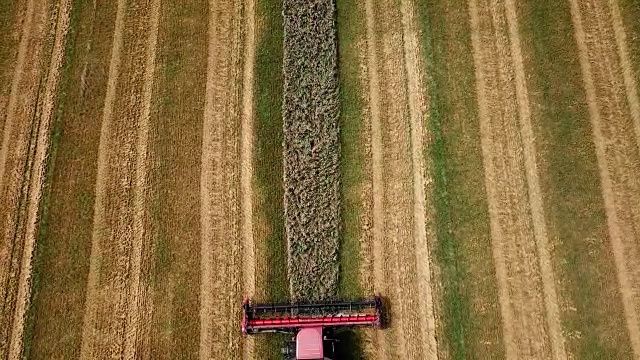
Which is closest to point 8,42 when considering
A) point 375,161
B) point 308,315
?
point 375,161

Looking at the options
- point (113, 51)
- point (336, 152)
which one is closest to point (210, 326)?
point (336, 152)

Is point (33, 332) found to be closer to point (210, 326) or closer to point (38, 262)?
point (38, 262)

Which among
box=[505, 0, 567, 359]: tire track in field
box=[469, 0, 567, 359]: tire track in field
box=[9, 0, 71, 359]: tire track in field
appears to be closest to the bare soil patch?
box=[9, 0, 71, 359]: tire track in field

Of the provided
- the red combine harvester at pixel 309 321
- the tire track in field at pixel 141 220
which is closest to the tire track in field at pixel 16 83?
the tire track in field at pixel 141 220

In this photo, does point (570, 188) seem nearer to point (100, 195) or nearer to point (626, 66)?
point (626, 66)

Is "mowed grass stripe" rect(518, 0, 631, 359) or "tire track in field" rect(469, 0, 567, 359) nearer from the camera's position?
"mowed grass stripe" rect(518, 0, 631, 359)

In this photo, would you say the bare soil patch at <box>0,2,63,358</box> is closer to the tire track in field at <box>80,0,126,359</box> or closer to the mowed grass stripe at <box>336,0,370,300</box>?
the tire track in field at <box>80,0,126,359</box>

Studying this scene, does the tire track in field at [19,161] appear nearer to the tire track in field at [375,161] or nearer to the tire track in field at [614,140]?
the tire track in field at [375,161]
